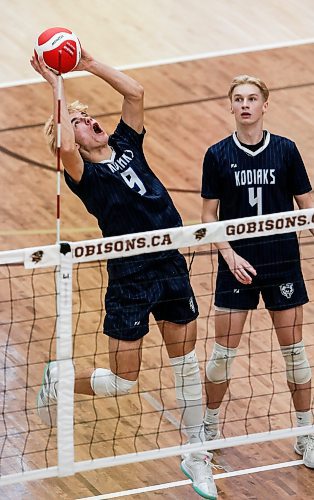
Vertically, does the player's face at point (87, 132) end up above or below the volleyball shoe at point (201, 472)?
above

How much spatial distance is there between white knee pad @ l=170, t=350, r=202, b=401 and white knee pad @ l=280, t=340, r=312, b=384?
0.57 m

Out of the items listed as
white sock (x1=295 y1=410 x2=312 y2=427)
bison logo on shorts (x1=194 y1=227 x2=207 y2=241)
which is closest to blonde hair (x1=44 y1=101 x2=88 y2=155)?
bison logo on shorts (x1=194 y1=227 x2=207 y2=241)

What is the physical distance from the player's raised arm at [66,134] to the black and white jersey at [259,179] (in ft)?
2.68

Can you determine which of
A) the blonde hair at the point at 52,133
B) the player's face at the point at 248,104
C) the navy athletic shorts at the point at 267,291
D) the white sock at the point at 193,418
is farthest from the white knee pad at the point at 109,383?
the player's face at the point at 248,104

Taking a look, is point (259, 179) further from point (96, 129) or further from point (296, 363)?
point (296, 363)

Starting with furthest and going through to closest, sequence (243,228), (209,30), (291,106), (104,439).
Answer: (209,30)
(291,106)
(104,439)
(243,228)

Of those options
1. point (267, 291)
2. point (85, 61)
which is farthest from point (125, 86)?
point (267, 291)

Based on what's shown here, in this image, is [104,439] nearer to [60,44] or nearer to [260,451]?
[260,451]

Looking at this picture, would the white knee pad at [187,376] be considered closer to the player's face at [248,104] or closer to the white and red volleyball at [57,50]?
the player's face at [248,104]

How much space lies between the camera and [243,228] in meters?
8.00

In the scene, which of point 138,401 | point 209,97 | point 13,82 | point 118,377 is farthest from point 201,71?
point 118,377

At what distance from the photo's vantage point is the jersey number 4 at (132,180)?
27.6 ft

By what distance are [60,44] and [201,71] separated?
645 cm

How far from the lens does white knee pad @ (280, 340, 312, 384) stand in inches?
345
